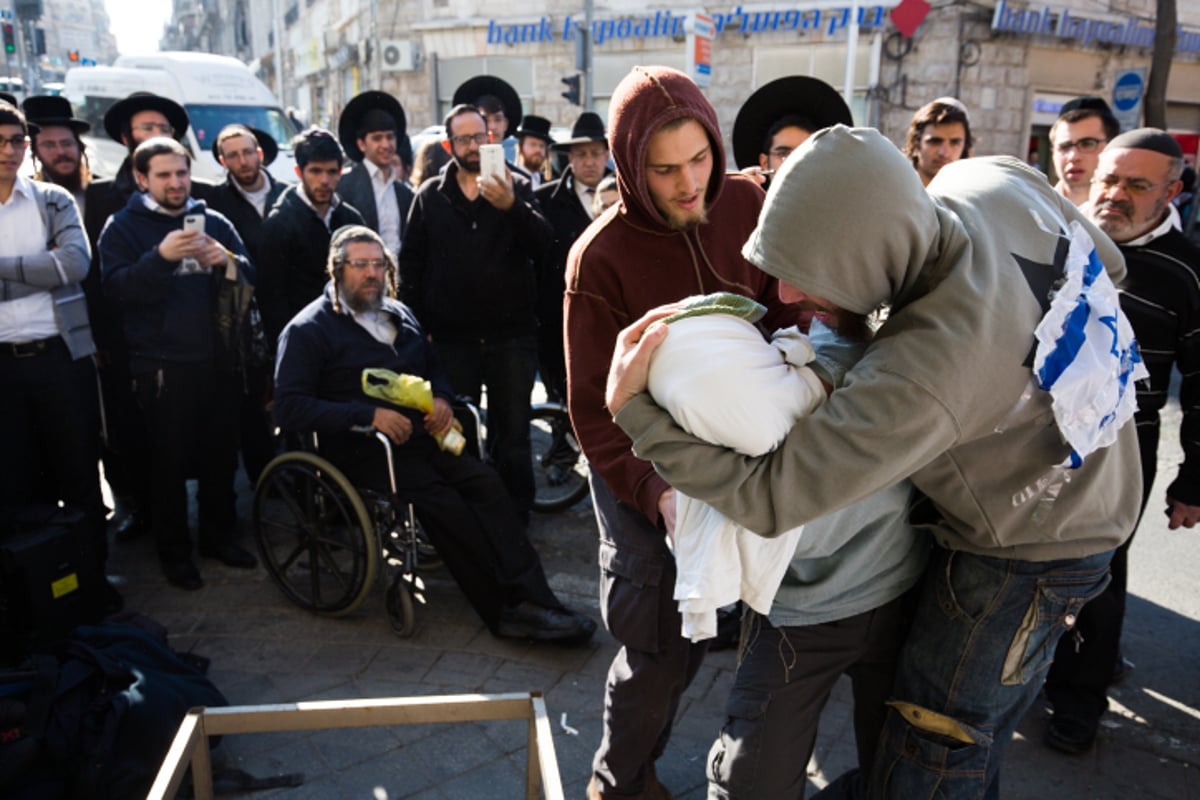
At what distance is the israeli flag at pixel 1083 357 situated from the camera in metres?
1.50

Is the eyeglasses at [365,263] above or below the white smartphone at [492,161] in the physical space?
below

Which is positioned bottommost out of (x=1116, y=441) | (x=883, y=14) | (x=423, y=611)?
(x=423, y=611)

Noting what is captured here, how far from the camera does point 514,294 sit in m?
4.50

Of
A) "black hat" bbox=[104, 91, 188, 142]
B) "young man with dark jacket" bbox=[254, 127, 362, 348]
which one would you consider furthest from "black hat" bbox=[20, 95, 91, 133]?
"young man with dark jacket" bbox=[254, 127, 362, 348]

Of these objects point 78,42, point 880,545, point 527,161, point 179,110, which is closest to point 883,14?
point 527,161

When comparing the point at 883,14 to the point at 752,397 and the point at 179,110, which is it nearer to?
the point at 179,110

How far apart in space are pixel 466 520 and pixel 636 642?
5.11ft

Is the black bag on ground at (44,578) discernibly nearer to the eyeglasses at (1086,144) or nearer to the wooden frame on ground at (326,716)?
the wooden frame on ground at (326,716)

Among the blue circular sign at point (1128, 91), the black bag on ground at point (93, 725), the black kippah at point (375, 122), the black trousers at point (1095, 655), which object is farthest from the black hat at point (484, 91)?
the blue circular sign at point (1128, 91)

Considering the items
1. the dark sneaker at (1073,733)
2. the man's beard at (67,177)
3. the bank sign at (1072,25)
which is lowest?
the dark sneaker at (1073,733)

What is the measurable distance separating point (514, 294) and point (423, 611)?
1.57m

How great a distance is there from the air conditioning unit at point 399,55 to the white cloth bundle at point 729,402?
66.6ft

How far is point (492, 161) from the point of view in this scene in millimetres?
4223

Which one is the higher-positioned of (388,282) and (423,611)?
(388,282)
